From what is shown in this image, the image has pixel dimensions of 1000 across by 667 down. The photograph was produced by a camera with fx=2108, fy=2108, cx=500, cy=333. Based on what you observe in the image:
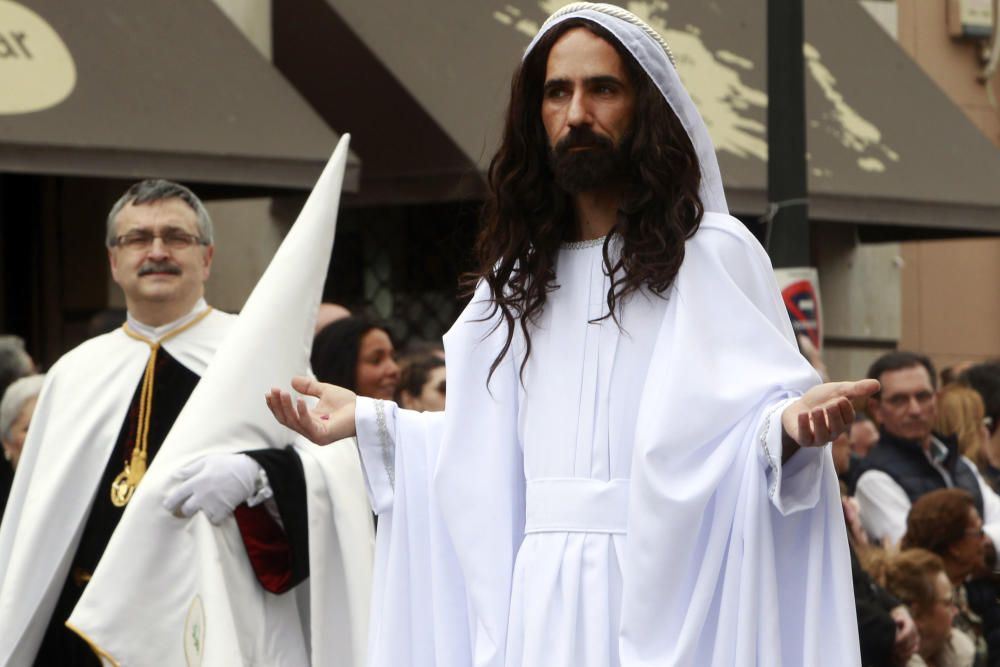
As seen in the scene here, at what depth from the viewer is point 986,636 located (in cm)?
760

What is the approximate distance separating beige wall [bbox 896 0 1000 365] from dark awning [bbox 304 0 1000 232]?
7.69ft

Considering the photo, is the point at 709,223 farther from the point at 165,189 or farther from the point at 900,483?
the point at 900,483

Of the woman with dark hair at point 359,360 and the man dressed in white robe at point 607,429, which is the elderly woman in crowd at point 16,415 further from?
the man dressed in white robe at point 607,429

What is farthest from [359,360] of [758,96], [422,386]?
[758,96]

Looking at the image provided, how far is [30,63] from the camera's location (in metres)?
10.4

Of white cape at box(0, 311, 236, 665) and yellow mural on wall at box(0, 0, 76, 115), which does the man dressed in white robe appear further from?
yellow mural on wall at box(0, 0, 76, 115)

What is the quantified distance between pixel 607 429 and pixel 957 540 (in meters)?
3.57

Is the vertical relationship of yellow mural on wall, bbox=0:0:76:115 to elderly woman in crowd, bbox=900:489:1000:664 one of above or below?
above

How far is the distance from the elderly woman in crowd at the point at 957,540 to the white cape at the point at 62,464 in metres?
2.62

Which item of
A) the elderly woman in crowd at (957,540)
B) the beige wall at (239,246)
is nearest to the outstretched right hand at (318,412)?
the elderly woman in crowd at (957,540)

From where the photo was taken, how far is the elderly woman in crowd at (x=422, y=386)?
7.74 m

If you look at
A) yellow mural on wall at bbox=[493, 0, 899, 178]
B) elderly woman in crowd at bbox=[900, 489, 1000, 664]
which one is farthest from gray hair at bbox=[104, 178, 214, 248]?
yellow mural on wall at bbox=[493, 0, 899, 178]

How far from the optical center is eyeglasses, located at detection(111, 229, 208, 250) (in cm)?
671

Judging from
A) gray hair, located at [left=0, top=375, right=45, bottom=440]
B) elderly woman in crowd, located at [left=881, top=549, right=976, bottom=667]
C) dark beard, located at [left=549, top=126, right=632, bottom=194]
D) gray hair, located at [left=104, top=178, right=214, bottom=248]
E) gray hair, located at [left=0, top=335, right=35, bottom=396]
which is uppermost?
gray hair, located at [left=104, top=178, right=214, bottom=248]
